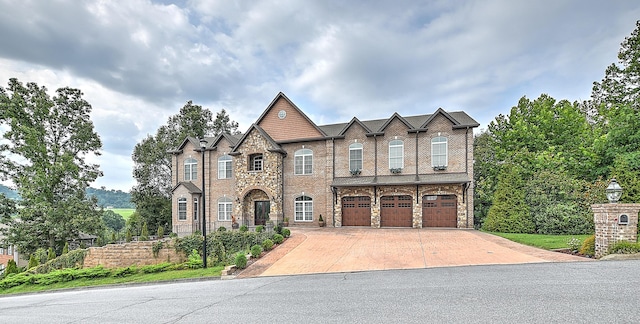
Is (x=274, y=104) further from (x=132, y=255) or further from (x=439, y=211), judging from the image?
(x=439, y=211)

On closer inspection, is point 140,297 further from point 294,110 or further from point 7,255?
A: point 7,255

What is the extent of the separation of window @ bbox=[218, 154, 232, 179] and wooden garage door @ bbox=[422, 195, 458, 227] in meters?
15.8

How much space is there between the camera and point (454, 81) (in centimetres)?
2144

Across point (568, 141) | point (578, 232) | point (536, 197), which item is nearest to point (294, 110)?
point (536, 197)

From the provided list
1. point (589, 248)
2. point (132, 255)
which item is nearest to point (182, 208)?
point (132, 255)

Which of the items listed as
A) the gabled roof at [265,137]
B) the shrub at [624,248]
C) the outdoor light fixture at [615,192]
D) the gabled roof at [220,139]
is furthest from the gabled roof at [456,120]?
the gabled roof at [220,139]

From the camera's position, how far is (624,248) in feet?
31.6

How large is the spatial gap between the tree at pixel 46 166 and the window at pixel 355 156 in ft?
73.1

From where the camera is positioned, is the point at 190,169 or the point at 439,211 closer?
the point at 439,211

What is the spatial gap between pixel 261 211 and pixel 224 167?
16.9ft

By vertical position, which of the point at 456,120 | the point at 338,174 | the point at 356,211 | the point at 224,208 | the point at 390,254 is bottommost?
the point at 390,254

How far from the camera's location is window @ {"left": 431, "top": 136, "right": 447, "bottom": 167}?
2086 cm

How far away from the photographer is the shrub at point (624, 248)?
9.45 m

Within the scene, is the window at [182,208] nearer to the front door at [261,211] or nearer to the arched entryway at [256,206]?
the arched entryway at [256,206]
